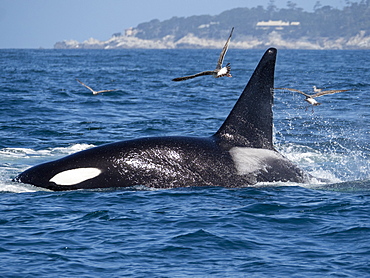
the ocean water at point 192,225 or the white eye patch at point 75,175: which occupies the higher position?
the white eye patch at point 75,175

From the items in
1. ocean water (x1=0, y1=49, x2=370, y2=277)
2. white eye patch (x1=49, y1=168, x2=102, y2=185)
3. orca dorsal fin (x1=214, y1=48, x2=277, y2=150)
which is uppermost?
orca dorsal fin (x1=214, y1=48, x2=277, y2=150)

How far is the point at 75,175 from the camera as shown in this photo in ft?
37.3

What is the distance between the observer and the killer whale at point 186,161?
11.4 m

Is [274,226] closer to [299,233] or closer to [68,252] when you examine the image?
[299,233]

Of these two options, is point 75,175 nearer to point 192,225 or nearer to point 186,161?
point 186,161

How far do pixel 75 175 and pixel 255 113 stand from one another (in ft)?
10.7

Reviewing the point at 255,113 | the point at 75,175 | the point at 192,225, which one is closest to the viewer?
the point at 192,225

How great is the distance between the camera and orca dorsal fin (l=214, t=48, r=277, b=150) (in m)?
11.5

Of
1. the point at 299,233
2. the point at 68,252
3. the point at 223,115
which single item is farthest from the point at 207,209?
the point at 223,115

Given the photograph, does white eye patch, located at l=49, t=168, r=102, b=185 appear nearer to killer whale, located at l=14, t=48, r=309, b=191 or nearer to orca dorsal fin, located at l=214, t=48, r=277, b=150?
killer whale, located at l=14, t=48, r=309, b=191

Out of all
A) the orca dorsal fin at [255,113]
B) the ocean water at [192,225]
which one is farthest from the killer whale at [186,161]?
the ocean water at [192,225]

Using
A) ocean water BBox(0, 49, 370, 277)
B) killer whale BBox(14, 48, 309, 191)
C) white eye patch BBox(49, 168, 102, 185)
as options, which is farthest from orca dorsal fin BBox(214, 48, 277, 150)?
white eye patch BBox(49, 168, 102, 185)

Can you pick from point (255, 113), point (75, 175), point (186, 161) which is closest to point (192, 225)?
point (186, 161)

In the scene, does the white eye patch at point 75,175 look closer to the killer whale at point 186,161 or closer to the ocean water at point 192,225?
the killer whale at point 186,161
